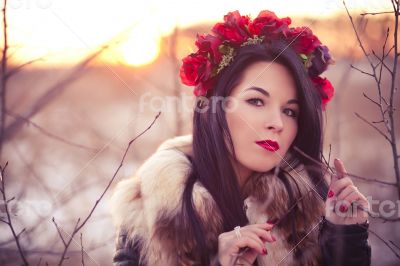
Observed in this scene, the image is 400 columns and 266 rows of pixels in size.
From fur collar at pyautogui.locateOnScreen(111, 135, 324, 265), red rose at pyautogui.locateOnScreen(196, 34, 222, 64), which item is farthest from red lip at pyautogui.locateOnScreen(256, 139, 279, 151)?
red rose at pyautogui.locateOnScreen(196, 34, 222, 64)

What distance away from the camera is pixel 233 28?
193cm

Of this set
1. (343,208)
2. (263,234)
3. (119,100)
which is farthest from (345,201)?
(119,100)

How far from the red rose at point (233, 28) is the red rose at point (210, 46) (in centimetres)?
3

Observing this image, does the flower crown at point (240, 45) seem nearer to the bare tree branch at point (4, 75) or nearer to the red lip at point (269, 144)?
the red lip at point (269, 144)

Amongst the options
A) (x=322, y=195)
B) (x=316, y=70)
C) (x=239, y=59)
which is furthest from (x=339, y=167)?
(x=239, y=59)

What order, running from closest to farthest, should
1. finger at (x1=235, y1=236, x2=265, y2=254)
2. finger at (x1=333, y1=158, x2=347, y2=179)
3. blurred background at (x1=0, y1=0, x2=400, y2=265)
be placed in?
finger at (x1=235, y1=236, x2=265, y2=254)
finger at (x1=333, y1=158, x2=347, y2=179)
blurred background at (x1=0, y1=0, x2=400, y2=265)

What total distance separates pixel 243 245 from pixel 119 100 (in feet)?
2.45

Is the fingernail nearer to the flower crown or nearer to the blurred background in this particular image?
the blurred background

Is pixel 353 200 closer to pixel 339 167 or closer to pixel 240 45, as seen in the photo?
pixel 339 167

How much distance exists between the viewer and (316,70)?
1.98 meters

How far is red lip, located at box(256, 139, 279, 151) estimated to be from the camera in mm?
1927

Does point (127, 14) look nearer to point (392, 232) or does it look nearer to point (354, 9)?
point (354, 9)

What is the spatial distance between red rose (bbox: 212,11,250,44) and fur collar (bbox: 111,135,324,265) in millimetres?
390

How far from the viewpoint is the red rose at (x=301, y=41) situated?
194 cm
